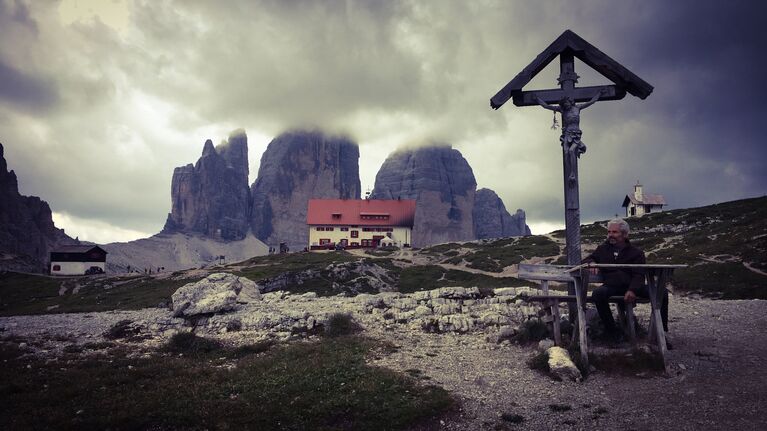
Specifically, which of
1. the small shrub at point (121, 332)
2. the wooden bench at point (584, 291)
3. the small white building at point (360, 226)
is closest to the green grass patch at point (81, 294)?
the small shrub at point (121, 332)

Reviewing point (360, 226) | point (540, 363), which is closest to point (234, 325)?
point (540, 363)

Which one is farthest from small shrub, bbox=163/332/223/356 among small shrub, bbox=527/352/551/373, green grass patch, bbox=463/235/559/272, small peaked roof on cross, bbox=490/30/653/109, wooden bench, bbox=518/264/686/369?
green grass patch, bbox=463/235/559/272

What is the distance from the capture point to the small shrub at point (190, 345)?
52.4 ft

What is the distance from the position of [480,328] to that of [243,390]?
10.8 m

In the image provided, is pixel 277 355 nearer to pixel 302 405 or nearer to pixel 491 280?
pixel 302 405

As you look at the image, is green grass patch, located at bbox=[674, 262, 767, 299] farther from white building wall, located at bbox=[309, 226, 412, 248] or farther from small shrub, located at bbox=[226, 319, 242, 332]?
white building wall, located at bbox=[309, 226, 412, 248]

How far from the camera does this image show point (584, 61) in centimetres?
1416

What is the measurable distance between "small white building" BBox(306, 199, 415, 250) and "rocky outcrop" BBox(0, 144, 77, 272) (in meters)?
97.8

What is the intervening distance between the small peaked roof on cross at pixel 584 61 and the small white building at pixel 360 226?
309 feet

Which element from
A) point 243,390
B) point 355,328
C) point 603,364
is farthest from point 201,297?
point 603,364

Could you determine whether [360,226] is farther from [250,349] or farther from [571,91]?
[571,91]

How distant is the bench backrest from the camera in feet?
38.9

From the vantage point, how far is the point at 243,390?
10.7m

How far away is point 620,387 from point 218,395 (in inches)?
369
